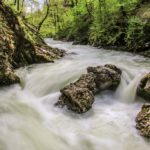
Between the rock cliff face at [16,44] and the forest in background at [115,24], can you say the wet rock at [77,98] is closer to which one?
the rock cliff face at [16,44]

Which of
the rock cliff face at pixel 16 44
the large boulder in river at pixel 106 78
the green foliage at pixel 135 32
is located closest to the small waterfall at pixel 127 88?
the large boulder in river at pixel 106 78

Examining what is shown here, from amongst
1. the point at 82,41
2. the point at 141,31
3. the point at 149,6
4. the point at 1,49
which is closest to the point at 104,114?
the point at 1,49

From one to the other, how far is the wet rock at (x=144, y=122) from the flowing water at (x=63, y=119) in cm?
13

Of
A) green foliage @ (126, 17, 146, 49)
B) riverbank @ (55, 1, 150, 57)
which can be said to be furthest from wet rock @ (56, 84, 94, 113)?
green foliage @ (126, 17, 146, 49)

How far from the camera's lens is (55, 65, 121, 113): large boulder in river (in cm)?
738

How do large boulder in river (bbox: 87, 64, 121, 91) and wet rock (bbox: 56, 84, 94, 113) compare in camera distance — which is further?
large boulder in river (bbox: 87, 64, 121, 91)

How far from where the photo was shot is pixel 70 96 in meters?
7.37

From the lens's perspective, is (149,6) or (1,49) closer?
(1,49)

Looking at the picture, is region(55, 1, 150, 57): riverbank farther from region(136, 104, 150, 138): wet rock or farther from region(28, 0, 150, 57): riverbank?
region(136, 104, 150, 138): wet rock

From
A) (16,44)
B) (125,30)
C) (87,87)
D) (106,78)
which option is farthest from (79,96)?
(125,30)

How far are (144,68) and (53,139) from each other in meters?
5.78

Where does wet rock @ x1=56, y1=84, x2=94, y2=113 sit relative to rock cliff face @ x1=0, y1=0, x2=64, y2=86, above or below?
below

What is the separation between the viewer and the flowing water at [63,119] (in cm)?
611

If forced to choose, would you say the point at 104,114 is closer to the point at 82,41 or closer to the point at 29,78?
the point at 29,78
